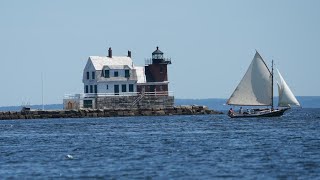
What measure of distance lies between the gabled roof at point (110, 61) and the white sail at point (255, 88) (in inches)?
1059

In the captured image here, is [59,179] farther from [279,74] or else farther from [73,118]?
[73,118]

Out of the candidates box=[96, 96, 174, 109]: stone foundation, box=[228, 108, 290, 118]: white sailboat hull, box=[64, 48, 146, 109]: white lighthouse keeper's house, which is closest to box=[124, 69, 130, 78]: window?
box=[64, 48, 146, 109]: white lighthouse keeper's house

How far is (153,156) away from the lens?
159 feet

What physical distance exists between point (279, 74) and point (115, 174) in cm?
6414

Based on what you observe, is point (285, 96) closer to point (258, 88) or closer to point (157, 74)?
point (258, 88)

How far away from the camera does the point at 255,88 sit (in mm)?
102812

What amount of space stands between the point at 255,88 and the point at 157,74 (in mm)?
27190

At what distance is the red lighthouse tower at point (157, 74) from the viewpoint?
414 feet

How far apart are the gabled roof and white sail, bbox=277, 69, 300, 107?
99.0ft

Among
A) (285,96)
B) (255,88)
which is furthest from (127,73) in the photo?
(285,96)

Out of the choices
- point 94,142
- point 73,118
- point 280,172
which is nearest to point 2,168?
point 280,172

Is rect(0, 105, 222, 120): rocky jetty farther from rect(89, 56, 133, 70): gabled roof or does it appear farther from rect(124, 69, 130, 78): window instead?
rect(89, 56, 133, 70): gabled roof

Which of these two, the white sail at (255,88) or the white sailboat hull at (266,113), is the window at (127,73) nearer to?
the white sailboat hull at (266,113)

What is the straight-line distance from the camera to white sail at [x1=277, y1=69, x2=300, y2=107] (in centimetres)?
10181
